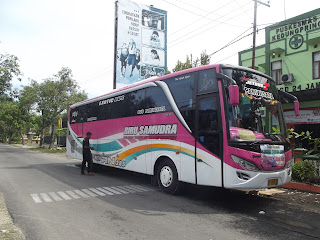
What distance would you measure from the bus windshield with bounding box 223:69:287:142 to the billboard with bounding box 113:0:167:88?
34.0ft

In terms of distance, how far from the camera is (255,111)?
20.3 feet

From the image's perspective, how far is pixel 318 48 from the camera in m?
14.6

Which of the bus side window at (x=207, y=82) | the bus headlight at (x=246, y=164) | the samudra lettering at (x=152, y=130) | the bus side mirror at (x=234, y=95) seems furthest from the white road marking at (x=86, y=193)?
the bus side mirror at (x=234, y=95)

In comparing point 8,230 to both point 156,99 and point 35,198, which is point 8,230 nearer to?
point 35,198

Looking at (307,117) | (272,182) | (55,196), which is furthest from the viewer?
(307,117)

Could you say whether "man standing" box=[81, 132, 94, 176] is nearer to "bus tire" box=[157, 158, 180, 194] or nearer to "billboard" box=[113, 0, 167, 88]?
"bus tire" box=[157, 158, 180, 194]

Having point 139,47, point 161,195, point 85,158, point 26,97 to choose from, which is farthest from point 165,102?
point 26,97

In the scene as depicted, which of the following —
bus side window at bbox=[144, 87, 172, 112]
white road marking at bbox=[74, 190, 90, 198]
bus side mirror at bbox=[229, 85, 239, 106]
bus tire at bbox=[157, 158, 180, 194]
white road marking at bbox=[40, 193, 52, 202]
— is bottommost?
white road marking at bbox=[40, 193, 52, 202]

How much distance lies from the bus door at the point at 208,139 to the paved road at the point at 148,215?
0.76 m

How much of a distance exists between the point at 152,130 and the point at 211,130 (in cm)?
237

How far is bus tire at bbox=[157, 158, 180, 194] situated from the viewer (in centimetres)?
711

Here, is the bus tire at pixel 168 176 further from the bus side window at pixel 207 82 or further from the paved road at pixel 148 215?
the bus side window at pixel 207 82

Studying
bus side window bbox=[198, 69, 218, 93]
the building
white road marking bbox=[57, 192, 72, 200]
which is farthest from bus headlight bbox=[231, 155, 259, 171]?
the building

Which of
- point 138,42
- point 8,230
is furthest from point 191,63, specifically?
point 8,230
